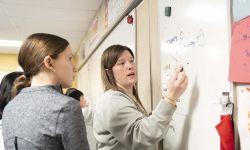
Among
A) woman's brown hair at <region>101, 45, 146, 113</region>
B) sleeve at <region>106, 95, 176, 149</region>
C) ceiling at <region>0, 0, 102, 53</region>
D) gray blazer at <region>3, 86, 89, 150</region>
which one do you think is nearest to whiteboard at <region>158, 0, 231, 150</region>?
sleeve at <region>106, 95, 176, 149</region>

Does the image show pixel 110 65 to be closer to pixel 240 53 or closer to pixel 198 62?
pixel 198 62

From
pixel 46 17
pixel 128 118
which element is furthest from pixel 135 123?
pixel 46 17

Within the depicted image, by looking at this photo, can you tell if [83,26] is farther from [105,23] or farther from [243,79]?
[243,79]

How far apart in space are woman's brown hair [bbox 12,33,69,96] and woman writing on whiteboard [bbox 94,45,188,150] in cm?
34

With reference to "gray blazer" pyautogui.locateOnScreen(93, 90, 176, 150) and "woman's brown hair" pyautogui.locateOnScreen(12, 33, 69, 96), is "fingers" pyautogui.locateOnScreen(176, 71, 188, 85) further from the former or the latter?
"woman's brown hair" pyautogui.locateOnScreen(12, 33, 69, 96)

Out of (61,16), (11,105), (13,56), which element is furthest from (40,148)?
(13,56)

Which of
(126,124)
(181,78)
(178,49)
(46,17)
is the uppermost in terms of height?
(46,17)

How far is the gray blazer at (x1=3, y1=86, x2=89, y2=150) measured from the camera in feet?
2.58

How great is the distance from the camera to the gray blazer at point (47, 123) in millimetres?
786

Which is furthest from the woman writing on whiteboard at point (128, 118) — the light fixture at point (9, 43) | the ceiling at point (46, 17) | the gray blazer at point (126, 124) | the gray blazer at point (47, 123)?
the light fixture at point (9, 43)

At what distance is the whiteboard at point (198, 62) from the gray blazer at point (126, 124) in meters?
0.12

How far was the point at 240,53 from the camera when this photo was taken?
2.53 ft

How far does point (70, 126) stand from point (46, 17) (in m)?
Result: 2.89

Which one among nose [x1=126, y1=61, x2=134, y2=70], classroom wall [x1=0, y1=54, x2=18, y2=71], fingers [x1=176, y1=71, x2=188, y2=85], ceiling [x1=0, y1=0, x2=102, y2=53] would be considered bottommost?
fingers [x1=176, y1=71, x2=188, y2=85]
